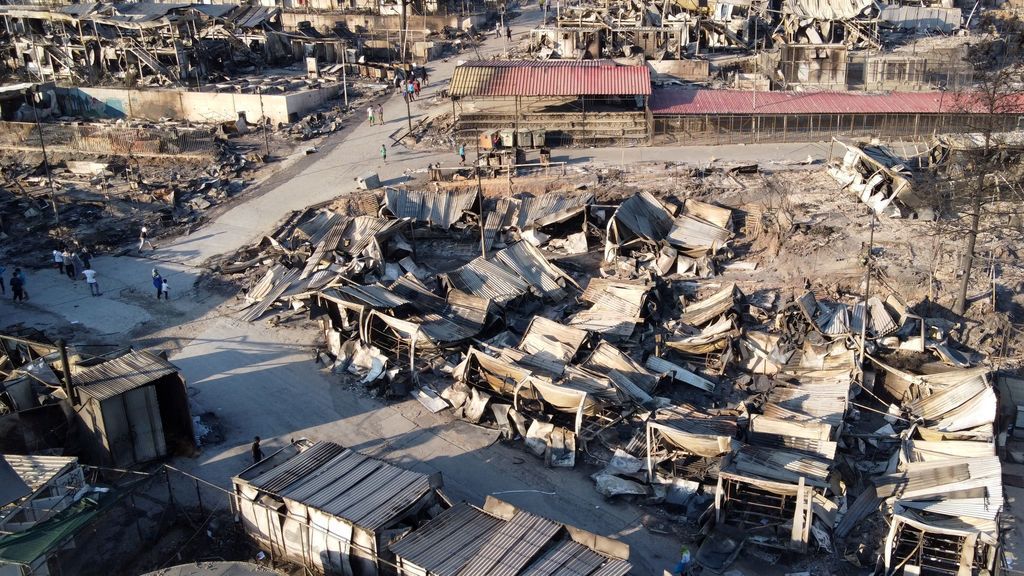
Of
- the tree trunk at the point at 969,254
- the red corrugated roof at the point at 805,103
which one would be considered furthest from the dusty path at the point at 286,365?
the tree trunk at the point at 969,254

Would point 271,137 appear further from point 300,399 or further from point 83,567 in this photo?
point 83,567

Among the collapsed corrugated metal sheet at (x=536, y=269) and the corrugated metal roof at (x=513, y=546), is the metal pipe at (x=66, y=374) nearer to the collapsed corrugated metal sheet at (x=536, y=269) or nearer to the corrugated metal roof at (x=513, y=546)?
the corrugated metal roof at (x=513, y=546)

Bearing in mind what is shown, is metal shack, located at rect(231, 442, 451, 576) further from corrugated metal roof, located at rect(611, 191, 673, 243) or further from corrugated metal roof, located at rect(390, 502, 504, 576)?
corrugated metal roof, located at rect(611, 191, 673, 243)

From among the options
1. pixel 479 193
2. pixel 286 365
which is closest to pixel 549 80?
pixel 479 193

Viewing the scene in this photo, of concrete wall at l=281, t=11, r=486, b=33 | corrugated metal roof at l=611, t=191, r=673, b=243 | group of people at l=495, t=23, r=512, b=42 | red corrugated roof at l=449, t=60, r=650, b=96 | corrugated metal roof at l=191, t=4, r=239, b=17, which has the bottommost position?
corrugated metal roof at l=611, t=191, r=673, b=243

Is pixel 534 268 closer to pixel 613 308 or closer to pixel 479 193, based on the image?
pixel 613 308

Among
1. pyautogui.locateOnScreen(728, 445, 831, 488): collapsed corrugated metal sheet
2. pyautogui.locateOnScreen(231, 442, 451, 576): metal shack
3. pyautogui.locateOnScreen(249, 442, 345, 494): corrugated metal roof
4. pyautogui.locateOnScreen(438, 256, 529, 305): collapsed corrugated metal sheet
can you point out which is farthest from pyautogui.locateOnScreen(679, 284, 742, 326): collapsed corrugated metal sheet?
pyautogui.locateOnScreen(249, 442, 345, 494): corrugated metal roof
